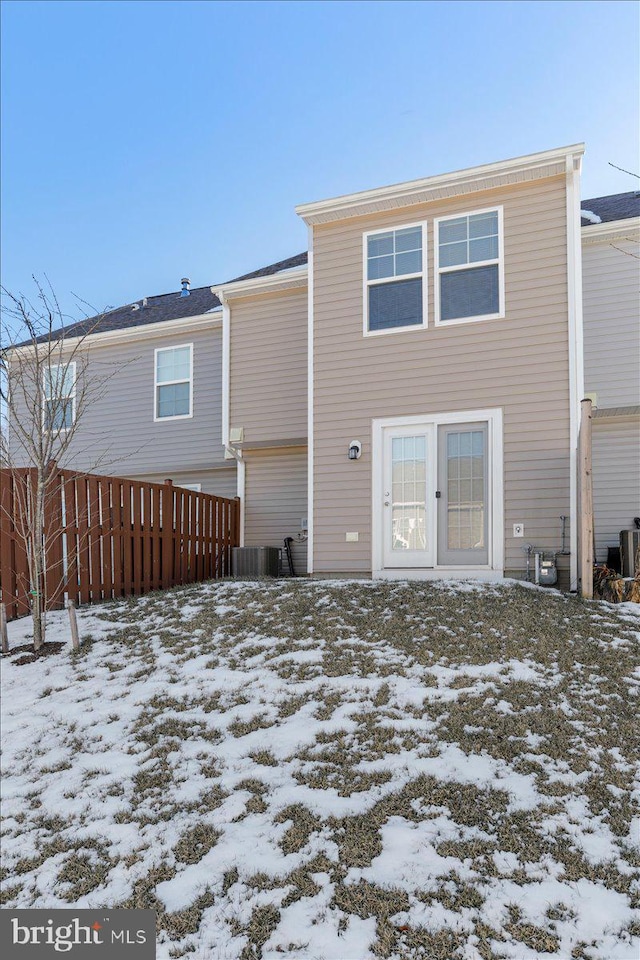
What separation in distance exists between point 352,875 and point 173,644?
10.4 ft

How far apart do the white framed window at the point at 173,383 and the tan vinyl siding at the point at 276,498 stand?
1945 millimetres

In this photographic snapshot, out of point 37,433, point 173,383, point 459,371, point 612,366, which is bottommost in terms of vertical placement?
point 37,433

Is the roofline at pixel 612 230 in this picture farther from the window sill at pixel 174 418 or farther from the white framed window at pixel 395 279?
the window sill at pixel 174 418

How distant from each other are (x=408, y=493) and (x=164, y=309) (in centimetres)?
759

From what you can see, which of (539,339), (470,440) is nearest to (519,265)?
(539,339)

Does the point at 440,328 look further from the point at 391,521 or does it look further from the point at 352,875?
the point at 352,875

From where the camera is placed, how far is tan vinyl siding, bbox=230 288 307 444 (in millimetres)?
9500

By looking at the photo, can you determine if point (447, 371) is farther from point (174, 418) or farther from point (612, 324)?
point (174, 418)

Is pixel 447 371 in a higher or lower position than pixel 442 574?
higher

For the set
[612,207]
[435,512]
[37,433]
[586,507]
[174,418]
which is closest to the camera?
[586,507]

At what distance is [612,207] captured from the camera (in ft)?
32.4

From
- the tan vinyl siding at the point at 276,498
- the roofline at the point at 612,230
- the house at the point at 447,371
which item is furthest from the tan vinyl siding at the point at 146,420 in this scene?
the roofline at the point at 612,230

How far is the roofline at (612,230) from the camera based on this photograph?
8.51m

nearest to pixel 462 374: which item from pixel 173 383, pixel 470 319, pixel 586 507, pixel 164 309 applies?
pixel 470 319
